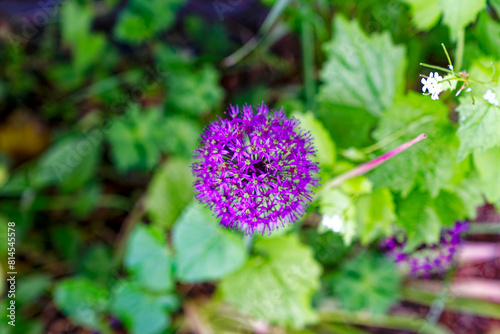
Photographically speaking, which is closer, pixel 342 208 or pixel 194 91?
pixel 342 208

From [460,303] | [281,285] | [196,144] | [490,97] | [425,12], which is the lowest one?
[460,303]

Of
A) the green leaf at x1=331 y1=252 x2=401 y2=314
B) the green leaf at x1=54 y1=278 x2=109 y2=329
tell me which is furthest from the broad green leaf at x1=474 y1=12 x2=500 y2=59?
the green leaf at x1=54 y1=278 x2=109 y2=329

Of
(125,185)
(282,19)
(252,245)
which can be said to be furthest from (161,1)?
(252,245)

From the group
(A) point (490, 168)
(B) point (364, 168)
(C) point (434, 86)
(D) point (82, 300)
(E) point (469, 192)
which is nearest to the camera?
(C) point (434, 86)

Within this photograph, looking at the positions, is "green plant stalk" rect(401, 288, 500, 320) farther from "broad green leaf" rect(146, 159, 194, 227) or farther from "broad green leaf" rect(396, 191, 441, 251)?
"broad green leaf" rect(146, 159, 194, 227)

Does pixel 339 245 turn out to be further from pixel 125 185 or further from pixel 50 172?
pixel 50 172

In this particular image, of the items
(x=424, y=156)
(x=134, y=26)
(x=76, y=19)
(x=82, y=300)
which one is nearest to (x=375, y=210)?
(x=424, y=156)

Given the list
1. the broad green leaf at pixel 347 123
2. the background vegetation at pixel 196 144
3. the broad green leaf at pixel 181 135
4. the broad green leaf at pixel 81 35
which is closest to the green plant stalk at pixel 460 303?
the background vegetation at pixel 196 144

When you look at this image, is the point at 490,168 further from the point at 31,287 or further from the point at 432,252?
the point at 31,287

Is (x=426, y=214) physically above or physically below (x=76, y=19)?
below

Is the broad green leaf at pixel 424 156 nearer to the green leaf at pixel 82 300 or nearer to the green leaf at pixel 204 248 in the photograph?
the green leaf at pixel 204 248
